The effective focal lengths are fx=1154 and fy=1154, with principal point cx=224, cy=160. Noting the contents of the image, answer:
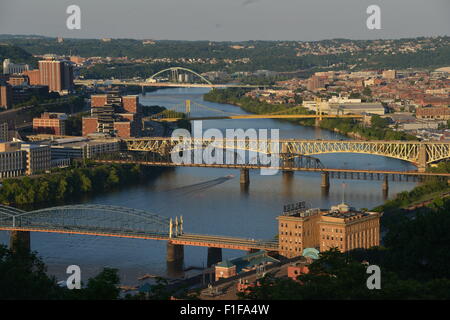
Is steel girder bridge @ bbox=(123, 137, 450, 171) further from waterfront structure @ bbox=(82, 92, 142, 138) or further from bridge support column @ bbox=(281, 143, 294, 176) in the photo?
waterfront structure @ bbox=(82, 92, 142, 138)

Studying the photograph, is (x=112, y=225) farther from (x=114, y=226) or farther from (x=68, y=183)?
(x=68, y=183)

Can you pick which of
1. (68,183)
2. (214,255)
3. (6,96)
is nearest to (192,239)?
(214,255)

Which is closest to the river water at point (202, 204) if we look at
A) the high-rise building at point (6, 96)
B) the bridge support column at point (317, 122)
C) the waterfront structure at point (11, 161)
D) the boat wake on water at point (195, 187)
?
the boat wake on water at point (195, 187)

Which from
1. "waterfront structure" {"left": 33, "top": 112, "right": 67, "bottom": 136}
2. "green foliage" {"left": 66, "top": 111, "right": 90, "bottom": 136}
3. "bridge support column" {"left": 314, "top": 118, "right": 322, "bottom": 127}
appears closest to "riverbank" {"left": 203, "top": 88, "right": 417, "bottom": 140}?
"bridge support column" {"left": 314, "top": 118, "right": 322, "bottom": 127}

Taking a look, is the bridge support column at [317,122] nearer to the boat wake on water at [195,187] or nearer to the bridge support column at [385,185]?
the boat wake on water at [195,187]
